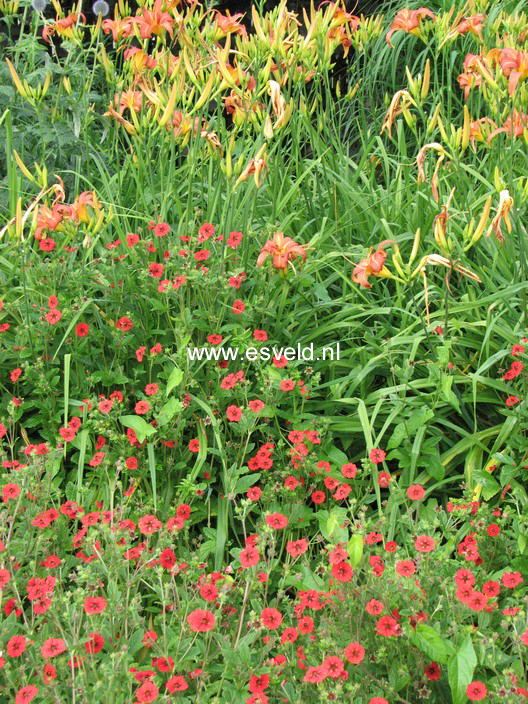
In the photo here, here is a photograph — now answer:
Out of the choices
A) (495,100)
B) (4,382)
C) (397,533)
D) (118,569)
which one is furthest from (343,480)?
(495,100)

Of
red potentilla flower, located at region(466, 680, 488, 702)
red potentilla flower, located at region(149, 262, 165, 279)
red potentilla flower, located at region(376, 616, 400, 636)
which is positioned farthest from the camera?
red potentilla flower, located at region(149, 262, 165, 279)

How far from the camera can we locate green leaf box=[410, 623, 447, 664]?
1616 mm

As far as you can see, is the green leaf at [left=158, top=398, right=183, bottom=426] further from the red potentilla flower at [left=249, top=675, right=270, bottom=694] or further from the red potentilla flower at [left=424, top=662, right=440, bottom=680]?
the red potentilla flower at [left=424, top=662, right=440, bottom=680]

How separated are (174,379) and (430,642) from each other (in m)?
1.04

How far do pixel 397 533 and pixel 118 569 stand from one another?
900 mm

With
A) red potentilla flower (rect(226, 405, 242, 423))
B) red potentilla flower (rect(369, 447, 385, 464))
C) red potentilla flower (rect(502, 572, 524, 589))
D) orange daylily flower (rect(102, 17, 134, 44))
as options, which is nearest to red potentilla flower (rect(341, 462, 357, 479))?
red potentilla flower (rect(369, 447, 385, 464))

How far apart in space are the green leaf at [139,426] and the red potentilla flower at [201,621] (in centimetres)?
77

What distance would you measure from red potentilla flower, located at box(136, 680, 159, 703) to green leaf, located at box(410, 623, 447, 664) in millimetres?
497

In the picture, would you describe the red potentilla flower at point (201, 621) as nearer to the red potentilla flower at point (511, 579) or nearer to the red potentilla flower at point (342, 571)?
the red potentilla flower at point (342, 571)

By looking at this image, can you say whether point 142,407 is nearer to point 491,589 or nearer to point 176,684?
point 176,684

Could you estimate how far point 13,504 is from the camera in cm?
212

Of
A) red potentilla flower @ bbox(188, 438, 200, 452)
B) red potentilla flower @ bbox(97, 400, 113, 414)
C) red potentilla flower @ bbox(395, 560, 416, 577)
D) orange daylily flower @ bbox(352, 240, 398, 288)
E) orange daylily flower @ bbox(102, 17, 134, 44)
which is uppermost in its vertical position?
orange daylily flower @ bbox(102, 17, 134, 44)

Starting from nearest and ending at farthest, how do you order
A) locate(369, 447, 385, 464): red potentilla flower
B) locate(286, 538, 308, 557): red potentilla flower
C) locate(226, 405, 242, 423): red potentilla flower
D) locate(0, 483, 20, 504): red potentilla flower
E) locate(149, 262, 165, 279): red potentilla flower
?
locate(286, 538, 308, 557): red potentilla flower
locate(0, 483, 20, 504): red potentilla flower
locate(369, 447, 385, 464): red potentilla flower
locate(226, 405, 242, 423): red potentilla flower
locate(149, 262, 165, 279): red potentilla flower

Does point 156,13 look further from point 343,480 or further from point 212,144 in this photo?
point 343,480
